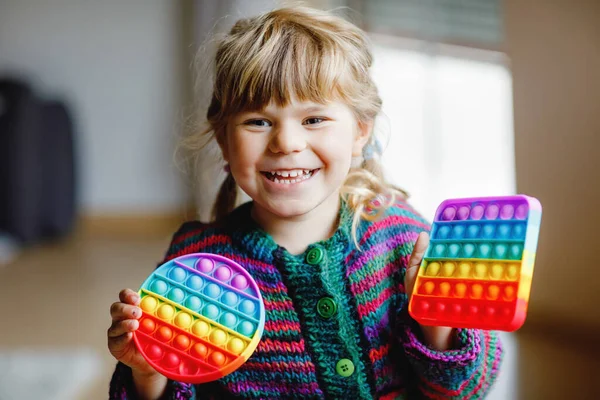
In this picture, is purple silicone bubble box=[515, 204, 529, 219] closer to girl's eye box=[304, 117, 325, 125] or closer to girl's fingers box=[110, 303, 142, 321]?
girl's eye box=[304, 117, 325, 125]

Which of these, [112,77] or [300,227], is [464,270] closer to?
[300,227]

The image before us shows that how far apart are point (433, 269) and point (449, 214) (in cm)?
5

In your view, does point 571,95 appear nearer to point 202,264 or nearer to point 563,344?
point 563,344

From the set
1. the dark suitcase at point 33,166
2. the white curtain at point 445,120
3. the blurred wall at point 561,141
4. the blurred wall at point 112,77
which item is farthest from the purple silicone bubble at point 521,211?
the blurred wall at point 112,77

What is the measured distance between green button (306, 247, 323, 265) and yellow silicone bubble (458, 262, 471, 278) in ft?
0.48

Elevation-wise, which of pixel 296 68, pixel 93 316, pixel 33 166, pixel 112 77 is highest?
pixel 296 68

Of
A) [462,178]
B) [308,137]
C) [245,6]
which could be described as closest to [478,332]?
[308,137]

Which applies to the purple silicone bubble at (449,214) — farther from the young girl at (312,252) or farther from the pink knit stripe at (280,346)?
the pink knit stripe at (280,346)

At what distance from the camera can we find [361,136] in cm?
71

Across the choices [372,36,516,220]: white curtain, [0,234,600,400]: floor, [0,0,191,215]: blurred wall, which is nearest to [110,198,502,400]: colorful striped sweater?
[0,234,600,400]: floor

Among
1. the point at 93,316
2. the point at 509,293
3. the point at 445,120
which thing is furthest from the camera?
the point at 93,316

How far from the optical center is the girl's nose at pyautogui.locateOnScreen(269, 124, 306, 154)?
61 centimetres

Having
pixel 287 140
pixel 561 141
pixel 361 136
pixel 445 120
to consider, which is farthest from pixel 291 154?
pixel 445 120

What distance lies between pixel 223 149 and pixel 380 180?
187mm
